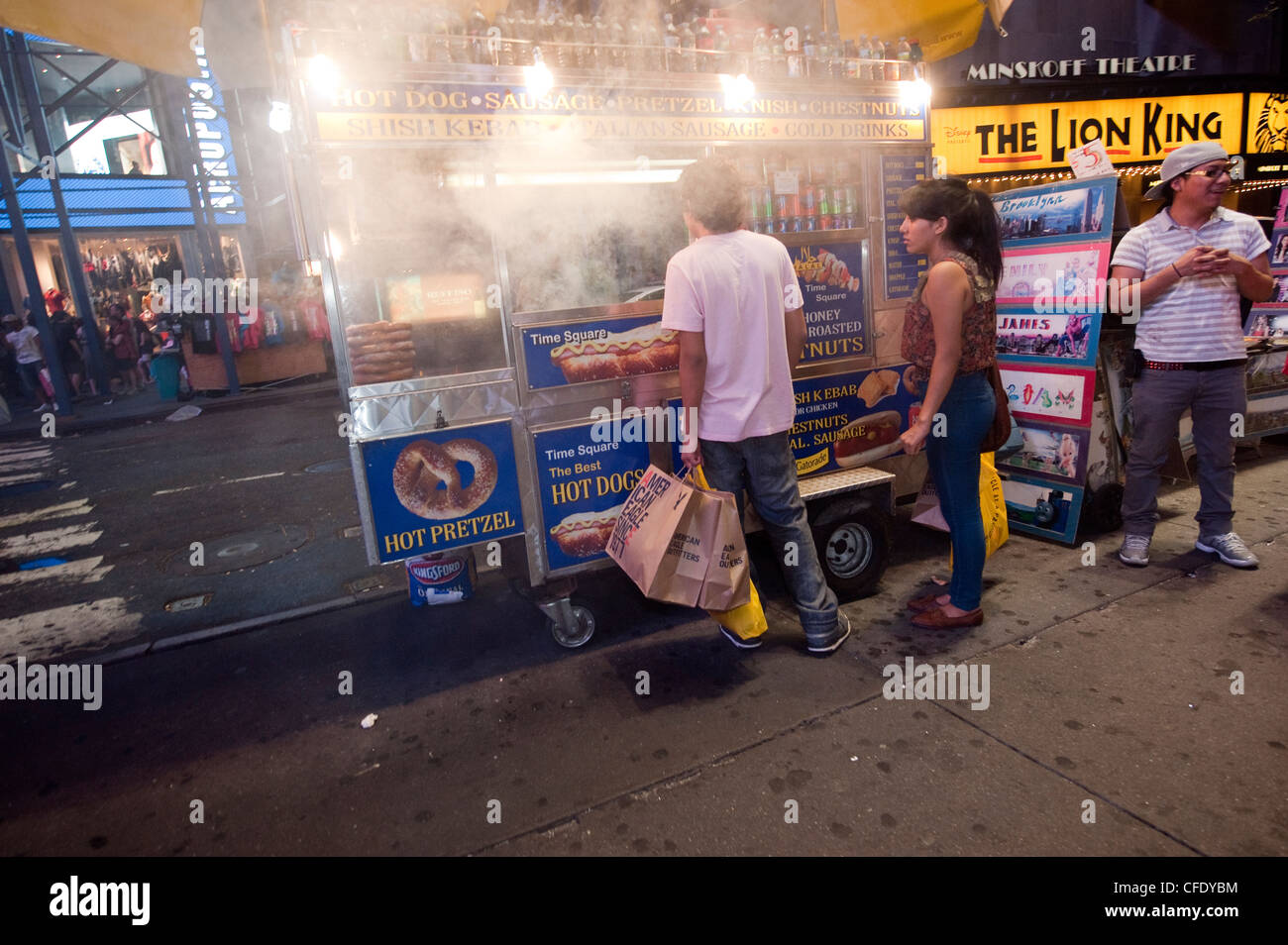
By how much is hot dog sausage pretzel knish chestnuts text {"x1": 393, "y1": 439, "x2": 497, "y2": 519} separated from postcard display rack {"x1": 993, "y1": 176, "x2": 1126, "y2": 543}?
3.28 meters

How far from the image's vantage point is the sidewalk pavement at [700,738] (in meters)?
2.43

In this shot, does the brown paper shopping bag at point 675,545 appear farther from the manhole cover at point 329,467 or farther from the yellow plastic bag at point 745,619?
the manhole cover at point 329,467

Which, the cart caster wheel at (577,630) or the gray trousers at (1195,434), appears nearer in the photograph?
the cart caster wheel at (577,630)

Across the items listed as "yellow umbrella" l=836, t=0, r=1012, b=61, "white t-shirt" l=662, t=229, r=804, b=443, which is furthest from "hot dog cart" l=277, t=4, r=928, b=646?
"yellow umbrella" l=836, t=0, r=1012, b=61

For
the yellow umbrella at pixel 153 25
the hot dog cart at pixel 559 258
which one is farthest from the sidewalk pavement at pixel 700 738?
the yellow umbrella at pixel 153 25

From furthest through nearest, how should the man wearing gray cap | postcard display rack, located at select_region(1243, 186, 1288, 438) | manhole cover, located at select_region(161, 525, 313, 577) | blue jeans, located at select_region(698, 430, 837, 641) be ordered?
1. postcard display rack, located at select_region(1243, 186, 1288, 438)
2. manhole cover, located at select_region(161, 525, 313, 577)
3. the man wearing gray cap
4. blue jeans, located at select_region(698, 430, 837, 641)

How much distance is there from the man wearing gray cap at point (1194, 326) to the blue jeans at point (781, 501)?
6.86ft

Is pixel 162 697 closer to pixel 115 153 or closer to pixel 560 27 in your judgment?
pixel 560 27

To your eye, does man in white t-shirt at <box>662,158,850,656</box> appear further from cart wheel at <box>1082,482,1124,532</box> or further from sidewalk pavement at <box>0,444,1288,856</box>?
cart wheel at <box>1082,482,1124,532</box>

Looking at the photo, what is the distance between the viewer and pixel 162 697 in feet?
12.0

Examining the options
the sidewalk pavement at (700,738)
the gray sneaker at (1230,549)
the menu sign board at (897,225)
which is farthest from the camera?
the menu sign board at (897,225)

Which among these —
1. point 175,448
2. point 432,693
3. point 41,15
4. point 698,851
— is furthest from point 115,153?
point 698,851

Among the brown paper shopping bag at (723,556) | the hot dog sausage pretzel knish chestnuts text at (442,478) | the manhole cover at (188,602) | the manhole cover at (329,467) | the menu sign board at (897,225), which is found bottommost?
the manhole cover at (188,602)

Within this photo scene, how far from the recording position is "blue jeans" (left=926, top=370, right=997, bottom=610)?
10.9ft
